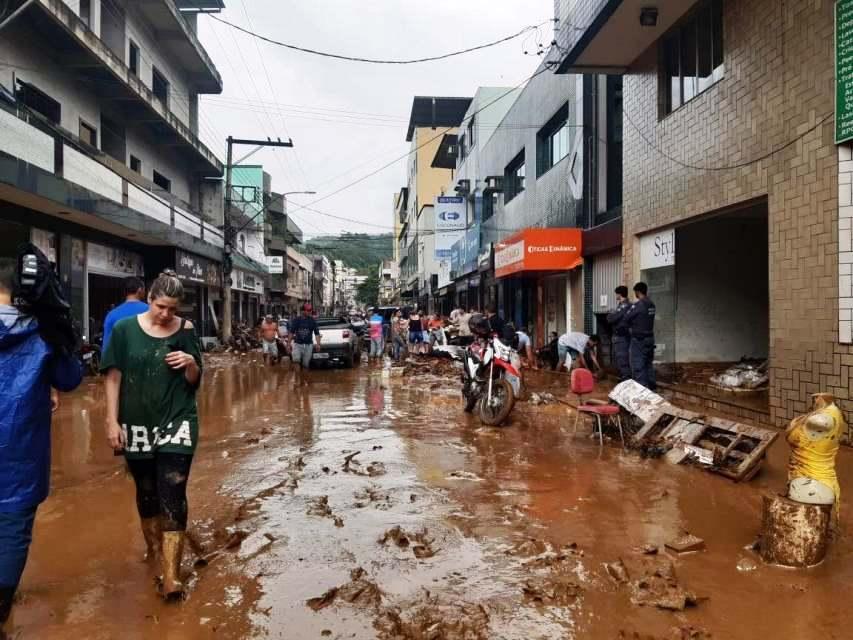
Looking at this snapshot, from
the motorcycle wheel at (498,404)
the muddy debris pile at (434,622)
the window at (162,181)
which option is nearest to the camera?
the muddy debris pile at (434,622)

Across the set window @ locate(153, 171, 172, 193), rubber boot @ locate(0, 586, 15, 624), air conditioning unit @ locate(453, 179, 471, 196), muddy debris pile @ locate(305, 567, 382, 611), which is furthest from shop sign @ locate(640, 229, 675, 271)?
air conditioning unit @ locate(453, 179, 471, 196)

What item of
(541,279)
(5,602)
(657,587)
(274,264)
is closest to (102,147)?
(541,279)

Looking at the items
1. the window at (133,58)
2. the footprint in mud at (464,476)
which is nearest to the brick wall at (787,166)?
the footprint in mud at (464,476)

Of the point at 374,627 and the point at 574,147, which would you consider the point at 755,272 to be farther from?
the point at 374,627

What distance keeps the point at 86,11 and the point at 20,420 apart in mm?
21741

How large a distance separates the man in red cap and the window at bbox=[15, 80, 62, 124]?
28.9ft

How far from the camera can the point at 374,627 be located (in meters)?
3.23

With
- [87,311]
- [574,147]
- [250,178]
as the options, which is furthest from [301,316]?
[250,178]

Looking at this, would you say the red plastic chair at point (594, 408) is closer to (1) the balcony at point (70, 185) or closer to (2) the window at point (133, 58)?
(1) the balcony at point (70, 185)

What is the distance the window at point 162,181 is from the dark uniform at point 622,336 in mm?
21861

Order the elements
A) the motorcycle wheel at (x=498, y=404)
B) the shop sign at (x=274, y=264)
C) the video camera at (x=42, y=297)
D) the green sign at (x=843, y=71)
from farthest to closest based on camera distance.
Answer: the shop sign at (x=274, y=264), the motorcycle wheel at (x=498, y=404), the green sign at (x=843, y=71), the video camera at (x=42, y=297)

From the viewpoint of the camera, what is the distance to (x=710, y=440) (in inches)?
262

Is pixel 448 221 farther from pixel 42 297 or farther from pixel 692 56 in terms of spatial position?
pixel 42 297

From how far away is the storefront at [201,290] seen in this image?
24016 mm
